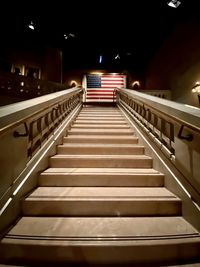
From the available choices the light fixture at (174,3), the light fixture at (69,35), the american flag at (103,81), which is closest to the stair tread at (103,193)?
the light fixture at (174,3)

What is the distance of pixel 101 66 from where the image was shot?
15.2 m

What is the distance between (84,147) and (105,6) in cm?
827

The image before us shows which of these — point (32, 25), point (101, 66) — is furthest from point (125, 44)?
point (32, 25)

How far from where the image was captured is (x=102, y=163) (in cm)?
288

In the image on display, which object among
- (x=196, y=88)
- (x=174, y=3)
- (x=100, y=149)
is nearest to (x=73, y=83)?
(x=174, y=3)

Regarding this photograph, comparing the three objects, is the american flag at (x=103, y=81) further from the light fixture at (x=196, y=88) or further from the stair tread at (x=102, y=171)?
the stair tread at (x=102, y=171)

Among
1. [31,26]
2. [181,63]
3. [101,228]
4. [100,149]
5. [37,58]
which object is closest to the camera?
[101,228]

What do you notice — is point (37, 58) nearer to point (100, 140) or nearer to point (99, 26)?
point (99, 26)

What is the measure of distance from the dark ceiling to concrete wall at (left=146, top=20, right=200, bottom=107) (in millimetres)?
478

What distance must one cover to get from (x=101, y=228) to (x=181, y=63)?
9007 millimetres

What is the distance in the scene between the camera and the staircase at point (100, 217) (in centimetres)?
163

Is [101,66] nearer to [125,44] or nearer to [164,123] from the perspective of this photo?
[125,44]

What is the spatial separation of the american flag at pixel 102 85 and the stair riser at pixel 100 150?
10.5 meters

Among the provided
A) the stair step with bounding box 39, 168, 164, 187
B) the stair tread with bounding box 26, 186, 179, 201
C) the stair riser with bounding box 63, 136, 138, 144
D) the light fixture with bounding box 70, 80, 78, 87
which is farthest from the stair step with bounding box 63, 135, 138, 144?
the light fixture with bounding box 70, 80, 78, 87
